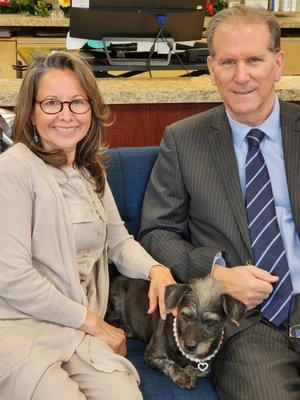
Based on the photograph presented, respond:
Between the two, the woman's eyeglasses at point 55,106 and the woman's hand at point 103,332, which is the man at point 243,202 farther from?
the woman's eyeglasses at point 55,106

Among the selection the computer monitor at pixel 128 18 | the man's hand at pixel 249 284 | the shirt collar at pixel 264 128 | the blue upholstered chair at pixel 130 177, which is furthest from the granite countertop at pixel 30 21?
the man's hand at pixel 249 284

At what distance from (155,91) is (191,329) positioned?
112 cm

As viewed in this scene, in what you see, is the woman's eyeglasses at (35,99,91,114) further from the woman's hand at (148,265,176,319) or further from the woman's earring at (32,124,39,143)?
the woman's hand at (148,265,176,319)

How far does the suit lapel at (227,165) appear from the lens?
190 centimetres

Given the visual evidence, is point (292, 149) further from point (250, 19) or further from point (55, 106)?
point (55, 106)

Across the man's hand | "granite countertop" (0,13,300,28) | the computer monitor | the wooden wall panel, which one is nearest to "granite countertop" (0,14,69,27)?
"granite countertop" (0,13,300,28)

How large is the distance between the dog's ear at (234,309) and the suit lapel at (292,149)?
333mm

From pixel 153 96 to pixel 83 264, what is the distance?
94cm

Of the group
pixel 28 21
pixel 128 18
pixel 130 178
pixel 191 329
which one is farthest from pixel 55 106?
pixel 28 21

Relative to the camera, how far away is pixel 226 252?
1.93 metres

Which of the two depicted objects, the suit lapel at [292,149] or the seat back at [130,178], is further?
the seat back at [130,178]

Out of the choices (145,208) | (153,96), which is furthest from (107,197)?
(153,96)

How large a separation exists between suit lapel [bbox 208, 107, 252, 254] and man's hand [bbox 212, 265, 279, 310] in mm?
127

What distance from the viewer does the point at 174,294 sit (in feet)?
5.73
